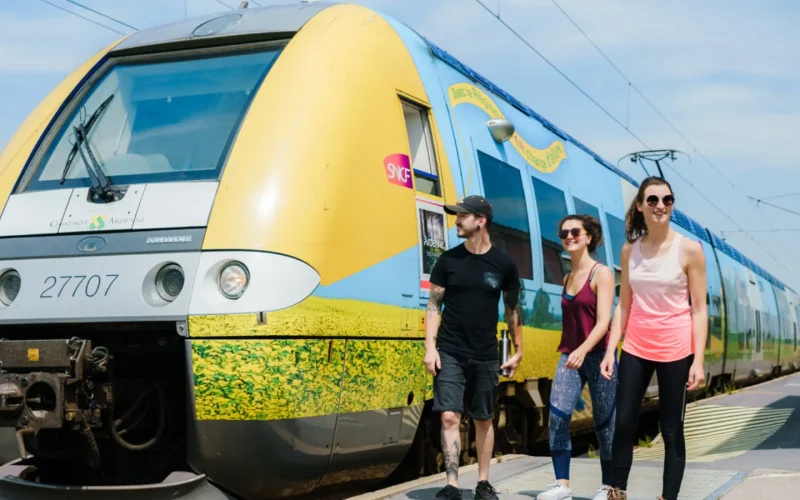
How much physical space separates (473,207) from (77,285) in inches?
90.4

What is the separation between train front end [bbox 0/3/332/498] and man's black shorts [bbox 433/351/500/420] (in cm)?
99

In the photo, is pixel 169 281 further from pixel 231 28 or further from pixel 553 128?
pixel 553 128

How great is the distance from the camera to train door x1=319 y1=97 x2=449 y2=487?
19.1 feet

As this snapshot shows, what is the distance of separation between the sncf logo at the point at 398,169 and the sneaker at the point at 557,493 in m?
2.05

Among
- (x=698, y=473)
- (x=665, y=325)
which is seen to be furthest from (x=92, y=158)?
(x=698, y=473)

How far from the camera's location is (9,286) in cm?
582

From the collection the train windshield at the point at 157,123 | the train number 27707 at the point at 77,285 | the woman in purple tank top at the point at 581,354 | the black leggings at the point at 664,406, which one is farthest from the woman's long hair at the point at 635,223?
the train number 27707 at the point at 77,285

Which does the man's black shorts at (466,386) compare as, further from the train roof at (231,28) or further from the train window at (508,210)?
the train roof at (231,28)

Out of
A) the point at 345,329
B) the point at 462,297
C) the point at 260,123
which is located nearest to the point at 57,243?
the point at 260,123

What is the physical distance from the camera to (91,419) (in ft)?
17.1

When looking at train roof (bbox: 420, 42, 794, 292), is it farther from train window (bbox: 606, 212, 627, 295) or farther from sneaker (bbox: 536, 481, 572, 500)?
sneaker (bbox: 536, 481, 572, 500)

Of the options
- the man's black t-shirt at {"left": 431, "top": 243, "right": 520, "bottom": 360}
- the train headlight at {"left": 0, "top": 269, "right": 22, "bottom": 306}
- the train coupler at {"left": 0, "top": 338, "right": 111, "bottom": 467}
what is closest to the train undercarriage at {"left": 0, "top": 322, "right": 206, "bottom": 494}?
the train coupler at {"left": 0, "top": 338, "right": 111, "bottom": 467}

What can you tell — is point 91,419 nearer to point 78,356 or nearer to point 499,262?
point 78,356

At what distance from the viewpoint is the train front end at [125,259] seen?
5.29m
